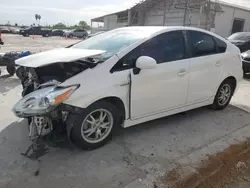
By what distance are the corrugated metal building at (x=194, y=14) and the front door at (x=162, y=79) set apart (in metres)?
20.1

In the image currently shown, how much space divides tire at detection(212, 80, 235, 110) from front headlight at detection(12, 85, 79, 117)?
3.00 metres

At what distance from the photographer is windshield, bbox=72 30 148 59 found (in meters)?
3.45

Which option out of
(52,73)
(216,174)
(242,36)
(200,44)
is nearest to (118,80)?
(52,73)

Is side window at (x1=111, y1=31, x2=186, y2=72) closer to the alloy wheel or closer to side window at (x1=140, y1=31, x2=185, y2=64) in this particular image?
side window at (x1=140, y1=31, x2=185, y2=64)

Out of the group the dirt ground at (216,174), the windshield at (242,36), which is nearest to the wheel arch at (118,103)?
the dirt ground at (216,174)

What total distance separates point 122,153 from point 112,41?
1715mm

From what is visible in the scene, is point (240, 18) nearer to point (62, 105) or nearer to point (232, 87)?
point (232, 87)

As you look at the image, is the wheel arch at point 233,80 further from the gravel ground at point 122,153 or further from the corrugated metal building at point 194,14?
the corrugated metal building at point 194,14

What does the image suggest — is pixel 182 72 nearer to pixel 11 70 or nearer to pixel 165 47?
pixel 165 47

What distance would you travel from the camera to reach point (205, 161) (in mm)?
3037

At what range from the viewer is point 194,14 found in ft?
80.4

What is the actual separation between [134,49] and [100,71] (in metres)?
0.62

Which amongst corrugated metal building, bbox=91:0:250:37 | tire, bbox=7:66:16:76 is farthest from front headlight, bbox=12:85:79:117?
corrugated metal building, bbox=91:0:250:37

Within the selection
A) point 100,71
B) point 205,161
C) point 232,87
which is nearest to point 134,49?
point 100,71
